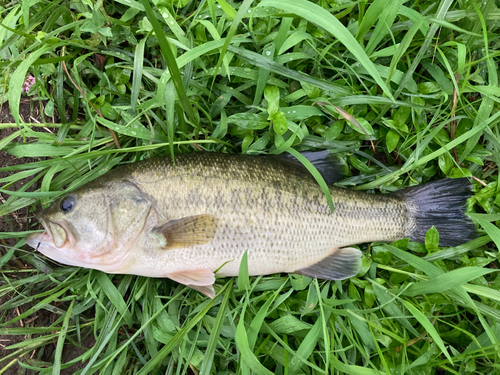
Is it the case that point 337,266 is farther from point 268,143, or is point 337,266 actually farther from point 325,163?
point 268,143


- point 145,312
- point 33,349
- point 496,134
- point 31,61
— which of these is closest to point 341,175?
point 496,134

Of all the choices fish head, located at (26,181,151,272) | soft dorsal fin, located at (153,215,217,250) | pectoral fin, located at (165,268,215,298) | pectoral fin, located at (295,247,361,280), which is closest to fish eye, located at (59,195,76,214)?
fish head, located at (26,181,151,272)

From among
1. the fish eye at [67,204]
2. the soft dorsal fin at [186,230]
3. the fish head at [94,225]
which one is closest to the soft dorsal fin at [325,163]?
the soft dorsal fin at [186,230]

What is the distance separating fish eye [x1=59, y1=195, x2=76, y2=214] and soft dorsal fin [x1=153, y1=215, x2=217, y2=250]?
21.9 inches

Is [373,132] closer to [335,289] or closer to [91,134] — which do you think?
[335,289]

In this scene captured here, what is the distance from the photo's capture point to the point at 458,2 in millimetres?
2139

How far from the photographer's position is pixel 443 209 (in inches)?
91.3

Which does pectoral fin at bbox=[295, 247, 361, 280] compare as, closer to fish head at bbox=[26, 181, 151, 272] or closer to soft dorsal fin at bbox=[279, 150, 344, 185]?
soft dorsal fin at bbox=[279, 150, 344, 185]

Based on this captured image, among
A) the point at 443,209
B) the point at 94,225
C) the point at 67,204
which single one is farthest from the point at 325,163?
the point at 67,204

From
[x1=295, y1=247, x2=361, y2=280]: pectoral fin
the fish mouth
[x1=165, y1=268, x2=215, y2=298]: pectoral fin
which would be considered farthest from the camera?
[x1=295, y1=247, x2=361, y2=280]: pectoral fin

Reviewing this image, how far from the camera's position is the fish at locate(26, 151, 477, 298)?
1.98 metres

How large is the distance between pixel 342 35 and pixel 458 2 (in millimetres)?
1077

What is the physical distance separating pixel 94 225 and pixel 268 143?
135 centimetres

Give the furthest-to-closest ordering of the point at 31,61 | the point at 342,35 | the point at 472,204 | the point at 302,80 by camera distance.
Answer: the point at 472,204 < the point at 302,80 < the point at 31,61 < the point at 342,35
